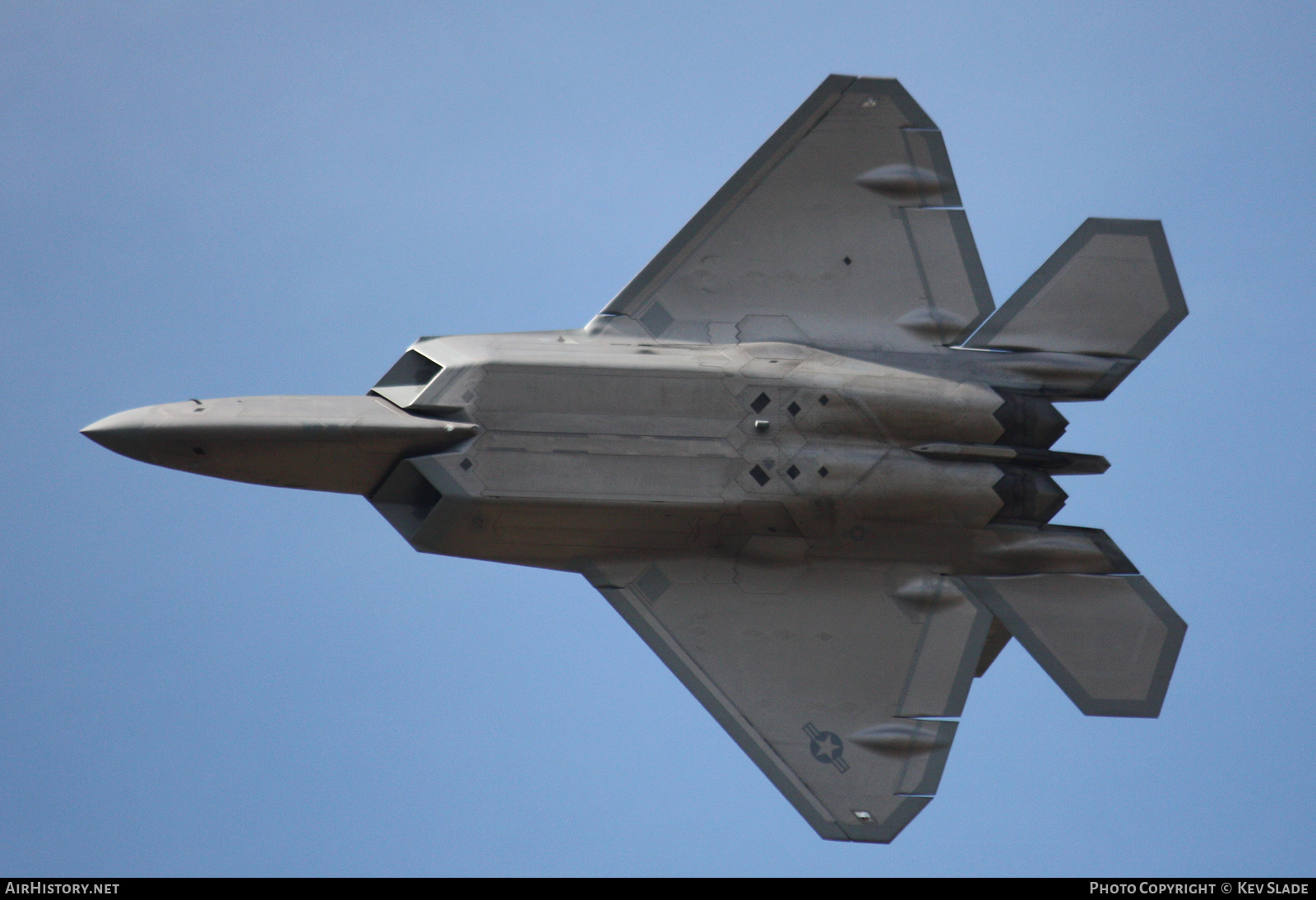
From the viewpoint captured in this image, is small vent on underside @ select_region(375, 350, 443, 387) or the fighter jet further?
small vent on underside @ select_region(375, 350, 443, 387)

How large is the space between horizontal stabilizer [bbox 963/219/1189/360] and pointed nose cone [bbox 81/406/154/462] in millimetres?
9243

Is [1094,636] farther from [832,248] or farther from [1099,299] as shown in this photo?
[832,248]

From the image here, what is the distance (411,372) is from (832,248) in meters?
5.10

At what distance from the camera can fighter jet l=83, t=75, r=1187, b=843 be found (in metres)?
15.2

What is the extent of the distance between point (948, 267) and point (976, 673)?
4.72 m

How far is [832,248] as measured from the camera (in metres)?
16.6

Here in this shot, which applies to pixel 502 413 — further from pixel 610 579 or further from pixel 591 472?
pixel 610 579

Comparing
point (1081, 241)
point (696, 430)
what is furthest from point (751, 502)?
point (1081, 241)

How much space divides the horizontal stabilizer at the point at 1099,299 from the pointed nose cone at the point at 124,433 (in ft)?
30.3

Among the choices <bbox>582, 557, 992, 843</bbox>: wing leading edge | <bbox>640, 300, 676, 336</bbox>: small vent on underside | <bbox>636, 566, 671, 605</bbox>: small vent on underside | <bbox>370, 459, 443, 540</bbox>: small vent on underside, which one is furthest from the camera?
<bbox>640, 300, 676, 336</bbox>: small vent on underside

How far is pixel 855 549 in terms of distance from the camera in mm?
15828

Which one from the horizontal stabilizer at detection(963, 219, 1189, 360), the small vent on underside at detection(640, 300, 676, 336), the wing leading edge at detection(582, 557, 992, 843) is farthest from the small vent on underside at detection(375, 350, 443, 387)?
the horizontal stabilizer at detection(963, 219, 1189, 360)

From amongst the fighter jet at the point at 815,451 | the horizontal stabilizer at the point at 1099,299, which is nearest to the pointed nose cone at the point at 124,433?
the fighter jet at the point at 815,451

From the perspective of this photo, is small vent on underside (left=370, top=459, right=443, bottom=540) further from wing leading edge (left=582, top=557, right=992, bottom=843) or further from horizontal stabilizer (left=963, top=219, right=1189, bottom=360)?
horizontal stabilizer (left=963, top=219, right=1189, bottom=360)
